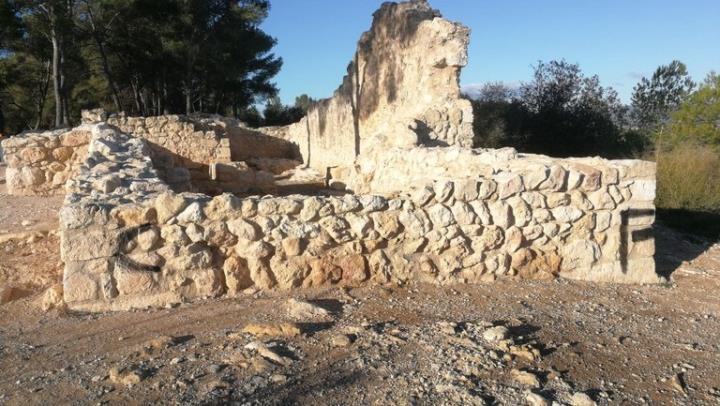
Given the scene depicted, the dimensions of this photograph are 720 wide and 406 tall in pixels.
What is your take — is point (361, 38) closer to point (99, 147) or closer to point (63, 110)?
point (99, 147)

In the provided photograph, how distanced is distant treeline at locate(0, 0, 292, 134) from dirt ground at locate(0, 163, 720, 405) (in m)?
15.3

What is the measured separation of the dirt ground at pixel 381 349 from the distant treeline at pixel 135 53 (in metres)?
15.3

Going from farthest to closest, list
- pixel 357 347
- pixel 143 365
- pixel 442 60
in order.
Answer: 1. pixel 442 60
2. pixel 357 347
3. pixel 143 365

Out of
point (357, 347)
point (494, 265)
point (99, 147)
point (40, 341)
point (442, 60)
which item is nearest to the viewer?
point (357, 347)

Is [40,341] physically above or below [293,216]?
below

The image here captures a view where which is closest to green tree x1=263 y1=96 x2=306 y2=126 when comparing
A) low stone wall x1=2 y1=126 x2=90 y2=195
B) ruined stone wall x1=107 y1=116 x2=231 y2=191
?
ruined stone wall x1=107 y1=116 x2=231 y2=191

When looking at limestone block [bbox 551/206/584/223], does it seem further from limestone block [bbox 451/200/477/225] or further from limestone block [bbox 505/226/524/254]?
limestone block [bbox 451/200/477/225]

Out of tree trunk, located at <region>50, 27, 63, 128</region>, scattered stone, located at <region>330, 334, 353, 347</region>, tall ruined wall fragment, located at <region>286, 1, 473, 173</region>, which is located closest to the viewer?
scattered stone, located at <region>330, 334, 353, 347</region>

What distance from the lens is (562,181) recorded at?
451 centimetres

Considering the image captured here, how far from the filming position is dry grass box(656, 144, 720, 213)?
9422 mm

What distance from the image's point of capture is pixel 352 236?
4.05 meters

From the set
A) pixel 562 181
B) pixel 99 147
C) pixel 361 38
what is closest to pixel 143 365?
pixel 562 181

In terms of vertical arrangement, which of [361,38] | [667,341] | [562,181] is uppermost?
[361,38]

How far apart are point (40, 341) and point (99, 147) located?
4.47 meters
